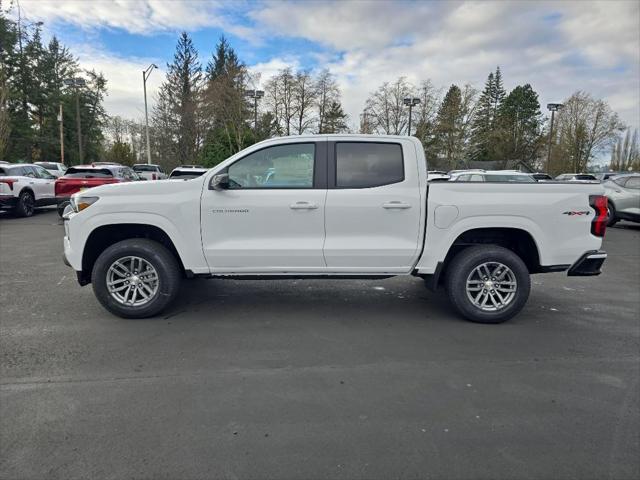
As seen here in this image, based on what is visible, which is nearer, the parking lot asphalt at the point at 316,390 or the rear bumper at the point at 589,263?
the parking lot asphalt at the point at 316,390

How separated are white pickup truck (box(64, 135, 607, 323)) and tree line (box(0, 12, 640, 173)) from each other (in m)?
32.0

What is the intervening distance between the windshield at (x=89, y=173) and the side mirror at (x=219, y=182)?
1012 cm

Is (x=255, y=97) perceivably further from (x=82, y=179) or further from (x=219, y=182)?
(x=219, y=182)

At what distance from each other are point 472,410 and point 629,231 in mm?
13090

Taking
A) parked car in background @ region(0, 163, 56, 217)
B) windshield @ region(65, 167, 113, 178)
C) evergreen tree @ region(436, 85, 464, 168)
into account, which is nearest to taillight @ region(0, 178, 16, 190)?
parked car in background @ region(0, 163, 56, 217)

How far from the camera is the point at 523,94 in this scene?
214ft

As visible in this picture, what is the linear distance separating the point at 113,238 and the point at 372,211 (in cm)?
296

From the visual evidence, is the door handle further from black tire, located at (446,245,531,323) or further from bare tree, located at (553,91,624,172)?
bare tree, located at (553,91,624,172)

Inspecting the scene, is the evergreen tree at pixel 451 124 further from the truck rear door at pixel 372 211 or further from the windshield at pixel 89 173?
the truck rear door at pixel 372 211

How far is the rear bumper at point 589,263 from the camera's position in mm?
4535

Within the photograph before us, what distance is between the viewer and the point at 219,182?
14.6ft

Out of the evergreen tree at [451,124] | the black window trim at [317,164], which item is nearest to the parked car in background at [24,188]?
the black window trim at [317,164]

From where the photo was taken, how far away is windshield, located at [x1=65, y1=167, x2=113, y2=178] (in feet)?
42.4

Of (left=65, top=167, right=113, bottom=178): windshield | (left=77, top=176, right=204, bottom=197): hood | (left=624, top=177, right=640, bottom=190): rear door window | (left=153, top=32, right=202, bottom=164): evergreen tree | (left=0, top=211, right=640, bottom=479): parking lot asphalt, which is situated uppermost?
(left=153, top=32, right=202, bottom=164): evergreen tree
